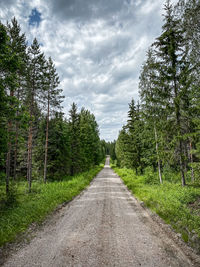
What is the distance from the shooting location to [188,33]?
658cm

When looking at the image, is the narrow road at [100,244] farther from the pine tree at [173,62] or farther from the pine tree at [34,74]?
the pine tree at [34,74]

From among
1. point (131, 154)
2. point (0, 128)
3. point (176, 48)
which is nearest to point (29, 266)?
point (0, 128)

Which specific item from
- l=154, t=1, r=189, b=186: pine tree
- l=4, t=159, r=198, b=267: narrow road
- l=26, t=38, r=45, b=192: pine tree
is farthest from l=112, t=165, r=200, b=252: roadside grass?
l=26, t=38, r=45, b=192: pine tree

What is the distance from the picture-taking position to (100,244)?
4.48m

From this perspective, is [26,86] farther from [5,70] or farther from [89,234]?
[89,234]

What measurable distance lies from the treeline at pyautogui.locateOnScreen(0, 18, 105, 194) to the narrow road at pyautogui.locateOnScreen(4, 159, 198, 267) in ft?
15.1

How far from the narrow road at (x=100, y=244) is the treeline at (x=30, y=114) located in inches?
181

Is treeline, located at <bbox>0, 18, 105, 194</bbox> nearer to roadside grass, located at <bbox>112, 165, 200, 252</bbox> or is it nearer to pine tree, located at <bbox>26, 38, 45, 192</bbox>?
pine tree, located at <bbox>26, 38, 45, 192</bbox>

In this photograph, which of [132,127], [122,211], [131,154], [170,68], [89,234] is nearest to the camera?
[89,234]

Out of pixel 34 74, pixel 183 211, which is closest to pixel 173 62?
pixel 183 211

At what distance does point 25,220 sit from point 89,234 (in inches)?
128

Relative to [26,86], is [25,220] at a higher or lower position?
lower

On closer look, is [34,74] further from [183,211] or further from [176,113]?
[183,211]

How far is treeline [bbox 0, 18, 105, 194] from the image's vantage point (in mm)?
7191
